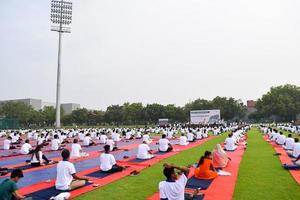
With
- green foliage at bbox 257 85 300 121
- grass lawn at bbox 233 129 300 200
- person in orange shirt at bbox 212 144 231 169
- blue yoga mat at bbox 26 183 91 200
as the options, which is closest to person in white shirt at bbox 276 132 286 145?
grass lawn at bbox 233 129 300 200

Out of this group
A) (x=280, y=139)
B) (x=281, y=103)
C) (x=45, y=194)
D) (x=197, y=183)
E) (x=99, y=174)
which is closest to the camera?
(x=45, y=194)

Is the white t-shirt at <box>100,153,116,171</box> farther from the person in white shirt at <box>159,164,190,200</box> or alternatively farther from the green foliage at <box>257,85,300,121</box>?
the green foliage at <box>257,85,300,121</box>

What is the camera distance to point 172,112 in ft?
239

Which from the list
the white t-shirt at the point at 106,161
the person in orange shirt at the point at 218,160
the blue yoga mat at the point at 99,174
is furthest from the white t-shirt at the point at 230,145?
the blue yoga mat at the point at 99,174

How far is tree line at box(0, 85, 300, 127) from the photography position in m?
70.7

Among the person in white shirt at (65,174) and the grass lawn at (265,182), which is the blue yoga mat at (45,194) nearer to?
the person in white shirt at (65,174)

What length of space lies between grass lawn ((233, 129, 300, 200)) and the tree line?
60.2 m

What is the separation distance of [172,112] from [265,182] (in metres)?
63.2

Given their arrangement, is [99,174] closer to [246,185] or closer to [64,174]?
[64,174]

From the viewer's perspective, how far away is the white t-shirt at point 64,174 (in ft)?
27.2

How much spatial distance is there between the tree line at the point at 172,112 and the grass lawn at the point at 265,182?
60227mm

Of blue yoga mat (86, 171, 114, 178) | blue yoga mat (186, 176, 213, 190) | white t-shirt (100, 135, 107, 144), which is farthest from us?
white t-shirt (100, 135, 107, 144)

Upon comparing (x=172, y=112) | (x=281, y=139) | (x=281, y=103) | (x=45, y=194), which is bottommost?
(x=45, y=194)

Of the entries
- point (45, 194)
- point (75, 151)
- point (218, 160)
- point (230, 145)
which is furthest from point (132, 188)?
point (230, 145)
